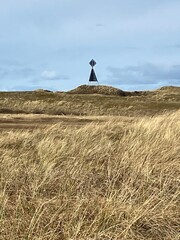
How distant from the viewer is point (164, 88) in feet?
294

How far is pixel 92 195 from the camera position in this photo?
4.99m

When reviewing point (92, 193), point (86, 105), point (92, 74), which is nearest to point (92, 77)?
point (92, 74)

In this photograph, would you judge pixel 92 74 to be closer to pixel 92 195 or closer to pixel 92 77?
pixel 92 77

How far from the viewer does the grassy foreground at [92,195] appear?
398cm

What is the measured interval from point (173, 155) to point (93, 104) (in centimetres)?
4554

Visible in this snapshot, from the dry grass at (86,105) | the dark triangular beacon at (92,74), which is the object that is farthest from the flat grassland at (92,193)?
the dark triangular beacon at (92,74)

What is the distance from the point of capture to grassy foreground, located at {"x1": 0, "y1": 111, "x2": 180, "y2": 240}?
3977mm

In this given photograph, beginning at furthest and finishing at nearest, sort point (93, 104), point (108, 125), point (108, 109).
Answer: point (93, 104) → point (108, 109) → point (108, 125)

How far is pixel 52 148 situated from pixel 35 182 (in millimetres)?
2727

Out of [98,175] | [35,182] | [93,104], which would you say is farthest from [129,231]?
[93,104]

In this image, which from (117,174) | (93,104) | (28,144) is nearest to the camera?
(117,174)

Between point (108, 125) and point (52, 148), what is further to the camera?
point (108, 125)

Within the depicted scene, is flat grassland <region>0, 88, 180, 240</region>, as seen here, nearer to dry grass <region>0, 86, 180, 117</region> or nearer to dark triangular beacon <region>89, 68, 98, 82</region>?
dry grass <region>0, 86, 180, 117</region>

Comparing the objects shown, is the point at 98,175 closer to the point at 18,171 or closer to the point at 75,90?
the point at 18,171
